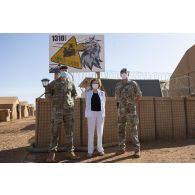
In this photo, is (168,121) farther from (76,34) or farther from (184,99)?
(76,34)

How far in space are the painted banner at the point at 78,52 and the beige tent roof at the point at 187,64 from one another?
42.7ft

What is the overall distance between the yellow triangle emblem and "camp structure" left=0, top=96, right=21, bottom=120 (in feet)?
78.1

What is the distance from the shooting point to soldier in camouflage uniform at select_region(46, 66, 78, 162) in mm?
5469

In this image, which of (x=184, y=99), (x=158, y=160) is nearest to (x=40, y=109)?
(x=158, y=160)

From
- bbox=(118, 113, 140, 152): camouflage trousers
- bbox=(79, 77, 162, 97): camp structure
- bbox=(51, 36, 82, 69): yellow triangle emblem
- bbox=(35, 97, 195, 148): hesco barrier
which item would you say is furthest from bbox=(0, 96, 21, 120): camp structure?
bbox=(118, 113, 140, 152): camouflage trousers

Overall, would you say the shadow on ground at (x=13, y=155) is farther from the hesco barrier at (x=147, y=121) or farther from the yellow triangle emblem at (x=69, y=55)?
the yellow triangle emblem at (x=69, y=55)

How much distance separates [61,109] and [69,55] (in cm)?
373

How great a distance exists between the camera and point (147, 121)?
7.86 metres

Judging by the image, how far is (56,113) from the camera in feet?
18.0

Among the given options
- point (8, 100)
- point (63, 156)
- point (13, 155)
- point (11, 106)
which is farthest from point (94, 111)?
point (8, 100)

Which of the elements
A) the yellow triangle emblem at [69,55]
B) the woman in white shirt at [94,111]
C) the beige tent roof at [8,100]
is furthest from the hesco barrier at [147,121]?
the beige tent roof at [8,100]

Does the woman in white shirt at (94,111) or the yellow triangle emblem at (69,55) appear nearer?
the woman in white shirt at (94,111)

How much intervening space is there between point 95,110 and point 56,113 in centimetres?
83

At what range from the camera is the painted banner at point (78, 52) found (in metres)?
8.70
